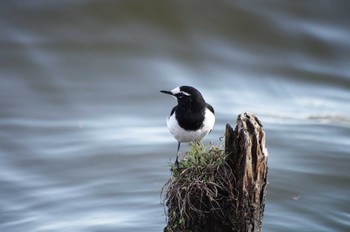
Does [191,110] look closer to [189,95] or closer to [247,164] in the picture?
[189,95]

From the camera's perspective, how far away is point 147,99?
14977 millimetres

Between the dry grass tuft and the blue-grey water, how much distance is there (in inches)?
128

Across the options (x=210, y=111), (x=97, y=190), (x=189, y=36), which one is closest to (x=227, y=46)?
(x=189, y=36)

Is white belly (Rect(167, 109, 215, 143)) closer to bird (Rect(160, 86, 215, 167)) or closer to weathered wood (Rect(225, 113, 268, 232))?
bird (Rect(160, 86, 215, 167))

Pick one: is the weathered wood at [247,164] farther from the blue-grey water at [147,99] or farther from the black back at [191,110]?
the blue-grey water at [147,99]

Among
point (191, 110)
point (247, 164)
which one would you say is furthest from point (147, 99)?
point (247, 164)

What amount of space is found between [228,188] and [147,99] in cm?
768

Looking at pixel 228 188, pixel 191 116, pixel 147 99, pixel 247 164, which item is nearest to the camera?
pixel 247 164

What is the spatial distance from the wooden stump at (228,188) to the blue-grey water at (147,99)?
321 cm

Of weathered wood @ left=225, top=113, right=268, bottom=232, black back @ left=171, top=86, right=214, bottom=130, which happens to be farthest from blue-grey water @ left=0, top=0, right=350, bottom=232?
weathered wood @ left=225, top=113, right=268, bottom=232

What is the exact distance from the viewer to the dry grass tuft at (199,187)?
739 centimetres

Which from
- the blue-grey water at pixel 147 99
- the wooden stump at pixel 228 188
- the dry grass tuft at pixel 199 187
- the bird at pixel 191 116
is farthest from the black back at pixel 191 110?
the blue-grey water at pixel 147 99

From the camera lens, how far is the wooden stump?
7.32 metres

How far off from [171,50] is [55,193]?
20.0 ft
